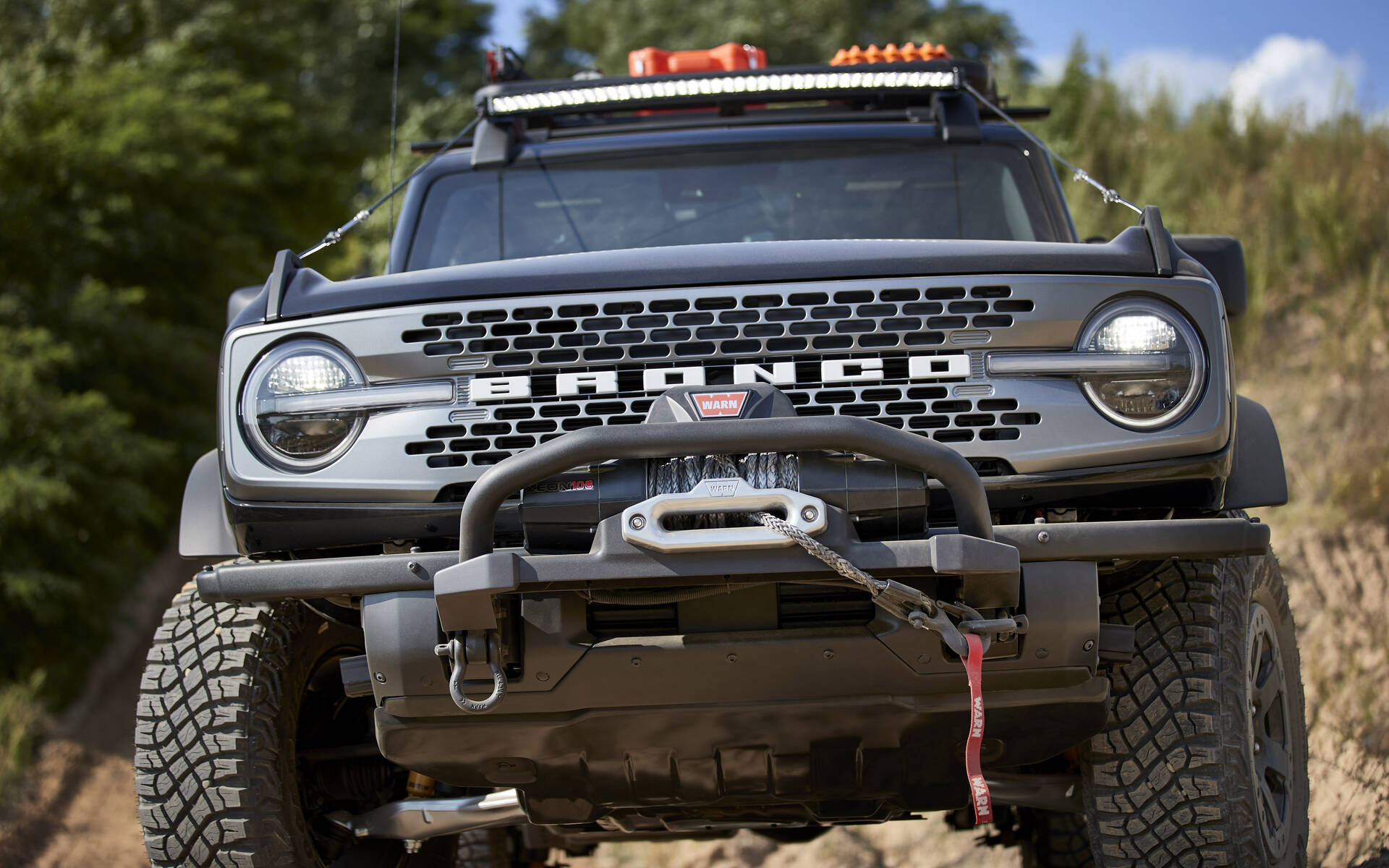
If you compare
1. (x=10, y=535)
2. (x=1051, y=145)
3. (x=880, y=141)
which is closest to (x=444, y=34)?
(x=1051, y=145)

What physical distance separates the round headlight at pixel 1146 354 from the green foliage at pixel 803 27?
19.6 m

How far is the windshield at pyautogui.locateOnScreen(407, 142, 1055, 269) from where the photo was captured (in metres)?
3.99

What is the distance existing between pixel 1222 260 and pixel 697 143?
1.67 m

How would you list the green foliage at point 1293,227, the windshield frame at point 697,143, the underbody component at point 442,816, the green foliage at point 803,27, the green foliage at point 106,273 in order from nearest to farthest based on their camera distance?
the underbody component at point 442,816
the windshield frame at point 697,143
the green foliage at point 1293,227
the green foliage at point 106,273
the green foliage at point 803,27

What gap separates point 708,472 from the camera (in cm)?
248

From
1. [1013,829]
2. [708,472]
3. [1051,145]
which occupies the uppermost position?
[1051,145]

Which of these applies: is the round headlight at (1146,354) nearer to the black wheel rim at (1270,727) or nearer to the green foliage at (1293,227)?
the black wheel rim at (1270,727)

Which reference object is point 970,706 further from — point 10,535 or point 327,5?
point 327,5

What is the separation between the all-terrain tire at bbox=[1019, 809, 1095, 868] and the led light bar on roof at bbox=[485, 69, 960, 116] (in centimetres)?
234

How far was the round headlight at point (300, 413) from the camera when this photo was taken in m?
2.71

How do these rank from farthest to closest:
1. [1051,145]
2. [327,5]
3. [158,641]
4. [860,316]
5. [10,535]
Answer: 1. [327,5]
2. [1051,145]
3. [10,535]
4. [158,641]
5. [860,316]

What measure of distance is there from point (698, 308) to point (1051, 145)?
34.5ft

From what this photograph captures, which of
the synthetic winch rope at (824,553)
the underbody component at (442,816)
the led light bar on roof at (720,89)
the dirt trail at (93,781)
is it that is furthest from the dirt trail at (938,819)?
the led light bar on roof at (720,89)

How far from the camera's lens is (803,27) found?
22922mm
